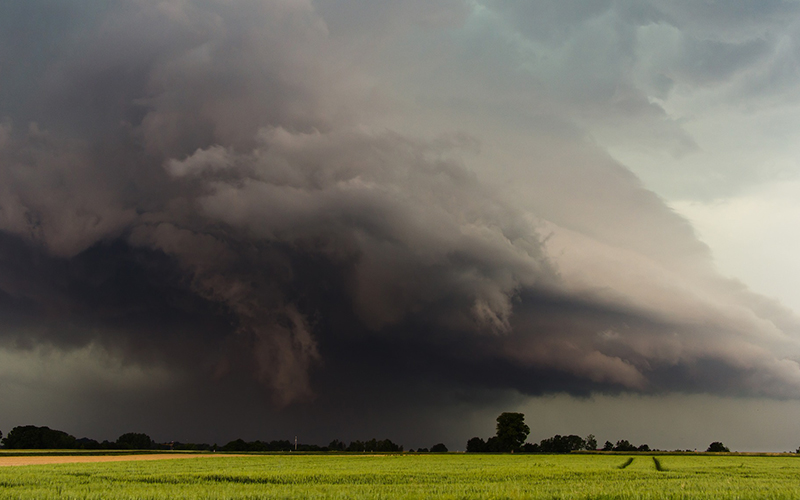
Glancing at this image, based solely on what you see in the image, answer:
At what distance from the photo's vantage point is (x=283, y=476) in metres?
37.4

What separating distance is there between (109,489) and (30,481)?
806 cm

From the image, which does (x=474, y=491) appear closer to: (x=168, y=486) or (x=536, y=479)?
(x=536, y=479)

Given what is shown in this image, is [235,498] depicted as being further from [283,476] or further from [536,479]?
[536,479]

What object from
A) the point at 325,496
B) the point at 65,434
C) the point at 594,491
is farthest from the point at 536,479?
the point at 65,434

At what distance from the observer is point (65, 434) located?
541 ft

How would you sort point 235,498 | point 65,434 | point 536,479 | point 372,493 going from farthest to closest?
point 65,434
point 536,479
point 372,493
point 235,498

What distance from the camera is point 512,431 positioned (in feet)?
544

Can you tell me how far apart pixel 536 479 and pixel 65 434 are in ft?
593

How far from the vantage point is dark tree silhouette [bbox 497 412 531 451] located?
16612cm

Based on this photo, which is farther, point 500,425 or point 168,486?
point 500,425

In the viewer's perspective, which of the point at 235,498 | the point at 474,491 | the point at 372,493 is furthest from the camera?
the point at 474,491

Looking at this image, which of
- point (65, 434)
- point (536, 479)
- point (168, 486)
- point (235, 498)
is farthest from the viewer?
point (65, 434)

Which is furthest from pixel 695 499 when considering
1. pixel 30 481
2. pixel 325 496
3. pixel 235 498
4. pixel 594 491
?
pixel 30 481

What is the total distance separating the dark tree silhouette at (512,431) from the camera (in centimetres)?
16612
